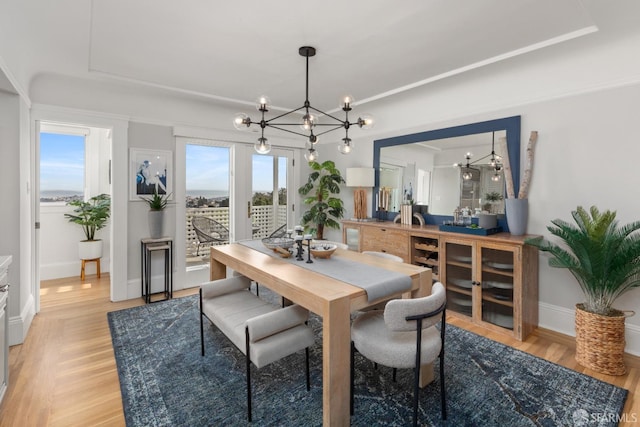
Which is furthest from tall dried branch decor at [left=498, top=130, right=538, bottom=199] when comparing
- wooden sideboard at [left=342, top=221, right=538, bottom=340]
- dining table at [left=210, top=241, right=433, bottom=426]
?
dining table at [left=210, top=241, right=433, bottom=426]

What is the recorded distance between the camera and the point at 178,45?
8.45ft

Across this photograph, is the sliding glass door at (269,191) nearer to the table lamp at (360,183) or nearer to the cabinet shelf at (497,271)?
the table lamp at (360,183)

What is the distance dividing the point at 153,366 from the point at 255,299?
90 centimetres

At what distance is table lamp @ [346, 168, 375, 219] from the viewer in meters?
4.51

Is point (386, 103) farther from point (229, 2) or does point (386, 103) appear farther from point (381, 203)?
point (229, 2)

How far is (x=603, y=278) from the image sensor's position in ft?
7.77

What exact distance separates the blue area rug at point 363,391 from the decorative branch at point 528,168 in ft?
4.83

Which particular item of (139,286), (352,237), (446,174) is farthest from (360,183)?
(139,286)

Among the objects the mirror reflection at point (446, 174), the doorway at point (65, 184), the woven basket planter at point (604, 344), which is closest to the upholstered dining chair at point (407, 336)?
the woven basket planter at point (604, 344)

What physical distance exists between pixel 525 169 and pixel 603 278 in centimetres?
117

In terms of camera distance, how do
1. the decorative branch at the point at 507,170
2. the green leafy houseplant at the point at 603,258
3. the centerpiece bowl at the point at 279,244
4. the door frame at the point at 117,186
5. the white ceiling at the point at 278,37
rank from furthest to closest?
the door frame at the point at 117,186, the decorative branch at the point at 507,170, the centerpiece bowl at the point at 279,244, the green leafy houseplant at the point at 603,258, the white ceiling at the point at 278,37

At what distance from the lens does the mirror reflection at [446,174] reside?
3.39 m

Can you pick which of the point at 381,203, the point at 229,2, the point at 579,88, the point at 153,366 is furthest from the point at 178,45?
the point at 579,88

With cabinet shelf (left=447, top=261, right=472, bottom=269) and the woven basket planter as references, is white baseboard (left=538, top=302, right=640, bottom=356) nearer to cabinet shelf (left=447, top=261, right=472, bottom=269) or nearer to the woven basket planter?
the woven basket planter
